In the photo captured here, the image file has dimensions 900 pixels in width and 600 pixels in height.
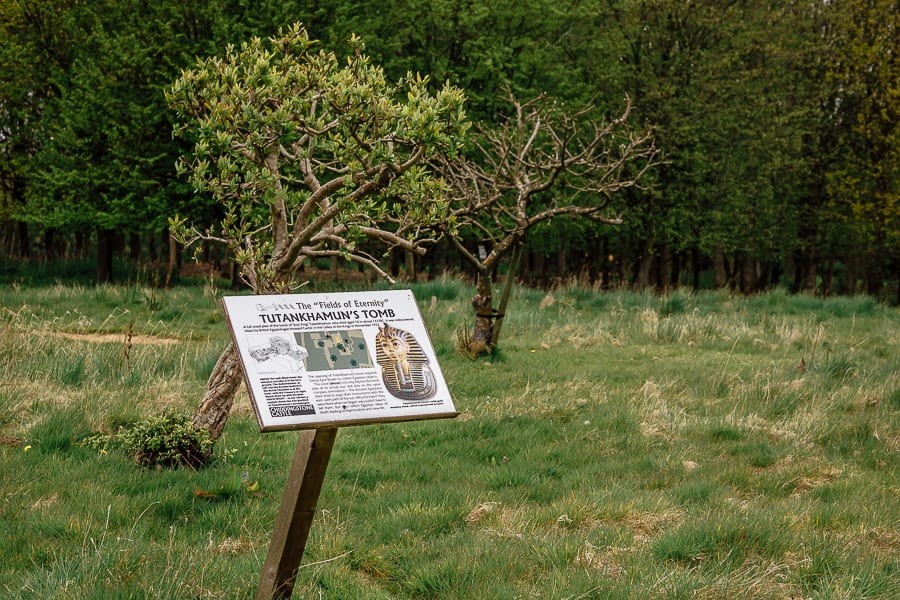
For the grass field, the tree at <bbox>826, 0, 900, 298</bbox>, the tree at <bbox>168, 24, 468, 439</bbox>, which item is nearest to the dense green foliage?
the tree at <bbox>826, 0, 900, 298</bbox>

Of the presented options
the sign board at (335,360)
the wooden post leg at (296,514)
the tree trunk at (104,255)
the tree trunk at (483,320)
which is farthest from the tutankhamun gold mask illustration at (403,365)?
the tree trunk at (104,255)

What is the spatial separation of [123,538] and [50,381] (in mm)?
4796

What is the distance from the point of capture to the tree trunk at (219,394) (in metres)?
6.61

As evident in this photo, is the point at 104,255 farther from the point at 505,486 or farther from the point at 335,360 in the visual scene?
the point at 335,360

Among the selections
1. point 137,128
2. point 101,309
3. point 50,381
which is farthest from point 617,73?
point 50,381

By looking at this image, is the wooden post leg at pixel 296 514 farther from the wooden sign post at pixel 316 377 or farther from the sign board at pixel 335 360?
the sign board at pixel 335 360

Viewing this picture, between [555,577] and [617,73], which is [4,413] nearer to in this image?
[555,577]

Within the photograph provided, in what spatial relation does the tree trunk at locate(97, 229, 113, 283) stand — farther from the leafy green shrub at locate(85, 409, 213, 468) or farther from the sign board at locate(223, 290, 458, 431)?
the sign board at locate(223, 290, 458, 431)

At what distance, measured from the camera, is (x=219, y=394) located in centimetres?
666

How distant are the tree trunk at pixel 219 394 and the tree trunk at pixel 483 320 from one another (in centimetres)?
527

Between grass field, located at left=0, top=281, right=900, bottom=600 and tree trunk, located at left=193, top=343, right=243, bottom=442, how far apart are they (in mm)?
298

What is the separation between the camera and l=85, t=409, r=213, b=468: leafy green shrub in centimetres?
634

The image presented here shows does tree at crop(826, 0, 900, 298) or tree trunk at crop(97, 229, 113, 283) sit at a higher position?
tree at crop(826, 0, 900, 298)

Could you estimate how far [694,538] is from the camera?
16.6 feet
